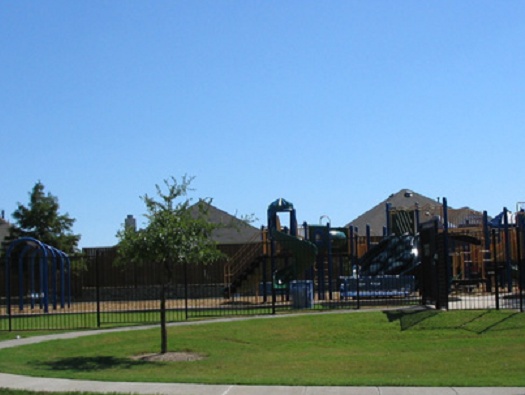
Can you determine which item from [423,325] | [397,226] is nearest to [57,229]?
[397,226]

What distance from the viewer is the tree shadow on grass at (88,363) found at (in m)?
16.2

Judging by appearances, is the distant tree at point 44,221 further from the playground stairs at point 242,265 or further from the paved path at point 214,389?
the paved path at point 214,389

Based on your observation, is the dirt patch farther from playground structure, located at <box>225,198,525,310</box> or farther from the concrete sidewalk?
playground structure, located at <box>225,198,525,310</box>

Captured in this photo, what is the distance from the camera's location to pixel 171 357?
691 inches

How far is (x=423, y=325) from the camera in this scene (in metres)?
20.5

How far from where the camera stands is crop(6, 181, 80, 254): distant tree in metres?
45.0

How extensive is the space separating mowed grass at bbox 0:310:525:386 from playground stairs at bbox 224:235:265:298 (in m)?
13.2

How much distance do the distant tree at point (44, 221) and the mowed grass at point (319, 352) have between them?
79.6 ft

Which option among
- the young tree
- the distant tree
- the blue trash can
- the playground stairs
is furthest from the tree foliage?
the distant tree

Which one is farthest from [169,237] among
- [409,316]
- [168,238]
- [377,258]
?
[377,258]

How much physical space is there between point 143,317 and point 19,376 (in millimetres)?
13259

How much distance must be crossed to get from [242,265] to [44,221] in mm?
12500

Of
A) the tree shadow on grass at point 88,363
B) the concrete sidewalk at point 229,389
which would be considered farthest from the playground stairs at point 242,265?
the concrete sidewalk at point 229,389

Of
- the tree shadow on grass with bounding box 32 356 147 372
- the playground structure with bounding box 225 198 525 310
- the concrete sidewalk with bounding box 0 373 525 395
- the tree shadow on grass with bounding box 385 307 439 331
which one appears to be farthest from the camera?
the playground structure with bounding box 225 198 525 310
